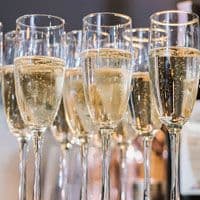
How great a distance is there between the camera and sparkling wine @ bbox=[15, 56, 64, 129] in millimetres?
765

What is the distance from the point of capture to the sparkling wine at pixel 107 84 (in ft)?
2.43

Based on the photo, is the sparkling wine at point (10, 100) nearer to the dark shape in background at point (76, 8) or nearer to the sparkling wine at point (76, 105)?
the sparkling wine at point (76, 105)

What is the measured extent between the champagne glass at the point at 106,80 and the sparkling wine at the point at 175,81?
1.9 inches

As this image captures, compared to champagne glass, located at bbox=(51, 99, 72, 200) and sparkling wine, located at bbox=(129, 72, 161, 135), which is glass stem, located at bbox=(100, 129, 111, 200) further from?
champagne glass, located at bbox=(51, 99, 72, 200)

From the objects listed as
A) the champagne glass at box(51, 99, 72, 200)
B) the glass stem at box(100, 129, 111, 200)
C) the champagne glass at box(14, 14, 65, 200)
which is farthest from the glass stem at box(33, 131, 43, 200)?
the champagne glass at box(51, 99, 72, 200)

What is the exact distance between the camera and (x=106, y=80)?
0.74 meters

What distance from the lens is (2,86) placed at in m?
0.89

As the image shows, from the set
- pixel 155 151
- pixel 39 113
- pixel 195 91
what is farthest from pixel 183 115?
pixel 155 151

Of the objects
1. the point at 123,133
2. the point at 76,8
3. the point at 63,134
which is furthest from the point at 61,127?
the point at 76,8

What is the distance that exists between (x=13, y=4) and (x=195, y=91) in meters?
0.90

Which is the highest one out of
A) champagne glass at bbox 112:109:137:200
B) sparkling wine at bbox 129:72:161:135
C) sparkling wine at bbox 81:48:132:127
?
sparkling wine at bbox 81:48:132:127

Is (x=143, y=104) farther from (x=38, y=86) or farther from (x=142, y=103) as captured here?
(x=38, y=86)

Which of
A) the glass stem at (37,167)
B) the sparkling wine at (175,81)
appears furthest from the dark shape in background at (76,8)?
the sparkling wine at (175,81)

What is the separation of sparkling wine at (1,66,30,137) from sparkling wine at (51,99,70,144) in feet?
0.51
